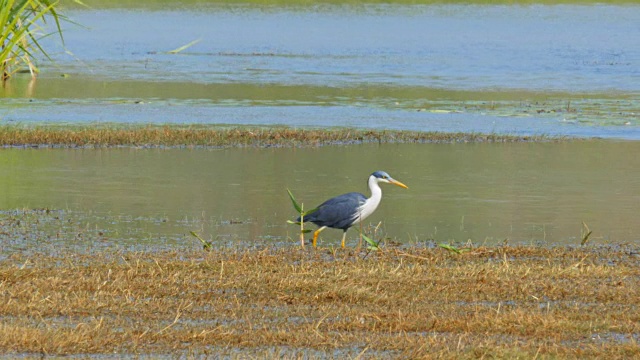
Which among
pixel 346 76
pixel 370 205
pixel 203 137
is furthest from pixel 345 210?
pixel 346 76

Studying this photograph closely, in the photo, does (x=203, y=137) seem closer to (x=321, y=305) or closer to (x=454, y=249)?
(x=454, y=249)

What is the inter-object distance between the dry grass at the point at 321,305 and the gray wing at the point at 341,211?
0.95 m

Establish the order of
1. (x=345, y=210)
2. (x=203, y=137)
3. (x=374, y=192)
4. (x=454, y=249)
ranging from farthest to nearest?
(x=203, y=137) → (x=374, y=192) → (x=345, y=210) → (x=454, y=249)

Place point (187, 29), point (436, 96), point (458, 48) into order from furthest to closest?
point (187, 29), point (458, 48), point (436, 96)

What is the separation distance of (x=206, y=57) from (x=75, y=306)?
3873 centimetres

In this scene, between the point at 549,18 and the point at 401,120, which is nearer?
the point at 401,120

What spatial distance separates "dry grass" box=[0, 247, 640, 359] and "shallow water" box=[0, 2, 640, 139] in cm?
426

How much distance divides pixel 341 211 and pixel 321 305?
11.5 feet

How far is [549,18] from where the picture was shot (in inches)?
3241

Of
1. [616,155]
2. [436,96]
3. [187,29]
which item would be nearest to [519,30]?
[187,29]

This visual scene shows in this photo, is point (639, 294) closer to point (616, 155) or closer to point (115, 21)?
point (616, 155)

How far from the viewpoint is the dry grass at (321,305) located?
24.6 ft

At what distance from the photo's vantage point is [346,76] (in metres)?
38.1

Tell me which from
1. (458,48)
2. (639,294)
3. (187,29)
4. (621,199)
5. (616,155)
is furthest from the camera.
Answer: (187,29)
